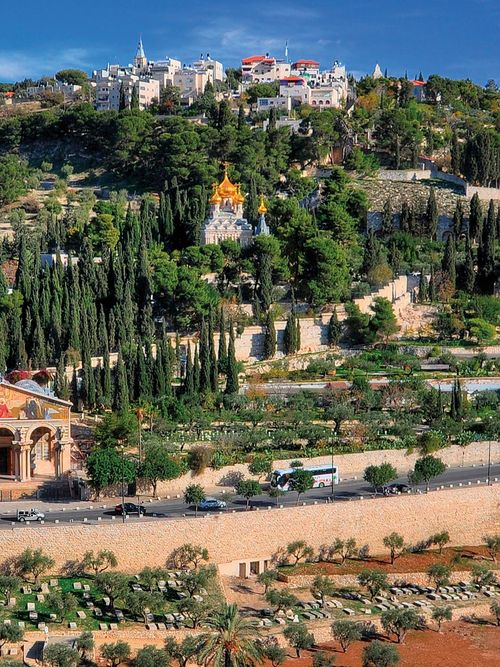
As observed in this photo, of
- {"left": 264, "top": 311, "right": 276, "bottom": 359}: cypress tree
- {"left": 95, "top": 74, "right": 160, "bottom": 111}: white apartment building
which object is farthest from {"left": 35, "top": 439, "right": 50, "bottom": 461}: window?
{"left": 95, "top": 74, "right": 160, "bottom": 111}: white apartment building

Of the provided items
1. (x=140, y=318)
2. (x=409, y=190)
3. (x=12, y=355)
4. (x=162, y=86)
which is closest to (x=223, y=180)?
(x=409, y=190)

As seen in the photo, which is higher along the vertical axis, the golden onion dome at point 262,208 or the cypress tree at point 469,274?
the golden onion dome at point 262,208

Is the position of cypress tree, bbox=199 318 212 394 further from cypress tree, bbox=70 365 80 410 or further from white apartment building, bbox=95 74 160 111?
white apartment building, bbox=95 74 160 111

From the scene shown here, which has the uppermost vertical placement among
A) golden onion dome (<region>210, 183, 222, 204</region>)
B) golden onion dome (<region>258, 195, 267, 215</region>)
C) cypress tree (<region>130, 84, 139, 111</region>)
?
cypress tree (<region>130, 84, 139, 111</region>)

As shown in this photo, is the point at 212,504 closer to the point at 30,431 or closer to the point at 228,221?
the point at 30,431

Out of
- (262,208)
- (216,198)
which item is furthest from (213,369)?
(216,198)

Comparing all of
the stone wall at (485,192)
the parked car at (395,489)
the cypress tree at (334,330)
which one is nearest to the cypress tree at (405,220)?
the stone wall at (485,192)

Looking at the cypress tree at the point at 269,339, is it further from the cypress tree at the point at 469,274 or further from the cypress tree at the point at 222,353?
the cypress tree at the point at 469,274
